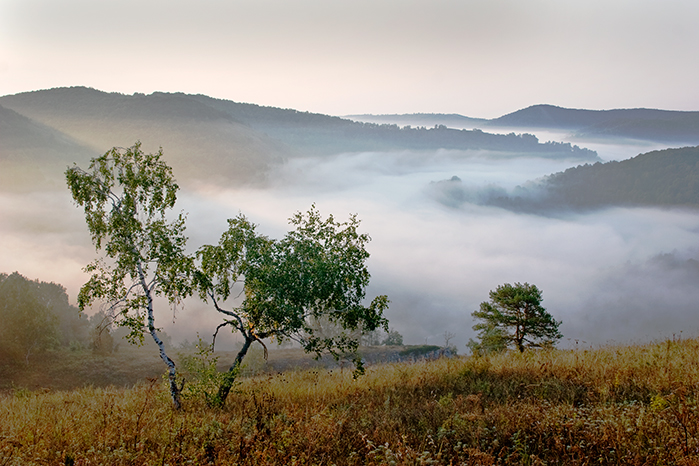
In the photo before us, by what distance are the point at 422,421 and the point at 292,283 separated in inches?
227

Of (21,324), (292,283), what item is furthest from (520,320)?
(21,324)

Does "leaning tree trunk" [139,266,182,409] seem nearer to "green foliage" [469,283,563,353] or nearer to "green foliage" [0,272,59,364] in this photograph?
"green foliage" [469,283,563,353]

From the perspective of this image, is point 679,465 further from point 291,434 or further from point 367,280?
point 367,280

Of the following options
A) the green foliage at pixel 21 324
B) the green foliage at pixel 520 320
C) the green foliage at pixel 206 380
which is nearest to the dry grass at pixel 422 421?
the green foliage at pixel 206 380

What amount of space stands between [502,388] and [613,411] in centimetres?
337

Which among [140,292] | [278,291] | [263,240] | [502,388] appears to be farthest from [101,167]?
[502,388]

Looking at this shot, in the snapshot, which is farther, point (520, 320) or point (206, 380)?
point (520, 320)

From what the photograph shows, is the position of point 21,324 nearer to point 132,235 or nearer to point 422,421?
point 132,235

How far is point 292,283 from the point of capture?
13.3 meters

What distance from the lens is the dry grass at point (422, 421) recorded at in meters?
7.24

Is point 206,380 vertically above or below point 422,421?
above

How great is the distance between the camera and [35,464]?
7164 millimetres

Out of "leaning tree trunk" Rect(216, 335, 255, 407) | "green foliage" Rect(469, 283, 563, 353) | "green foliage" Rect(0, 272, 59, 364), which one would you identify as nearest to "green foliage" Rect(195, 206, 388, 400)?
"leaning tree trunk" Rect(216, 335, 255, 407)

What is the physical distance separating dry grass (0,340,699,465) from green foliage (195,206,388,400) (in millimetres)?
1868
